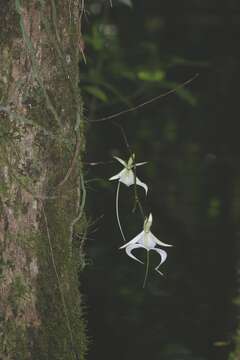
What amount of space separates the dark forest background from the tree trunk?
0.17m

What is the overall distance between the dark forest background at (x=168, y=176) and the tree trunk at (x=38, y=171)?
0.17 meters

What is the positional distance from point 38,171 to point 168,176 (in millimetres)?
6597

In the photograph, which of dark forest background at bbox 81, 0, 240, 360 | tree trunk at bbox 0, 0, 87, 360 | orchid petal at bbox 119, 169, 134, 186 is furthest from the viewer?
dark forest background at bbox 81, 0, 240, 360

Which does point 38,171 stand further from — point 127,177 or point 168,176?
point 168,176

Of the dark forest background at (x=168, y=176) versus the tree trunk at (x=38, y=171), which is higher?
the tree trunk at (x=38, y=171)

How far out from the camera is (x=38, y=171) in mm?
2002

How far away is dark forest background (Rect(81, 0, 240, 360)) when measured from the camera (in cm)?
395

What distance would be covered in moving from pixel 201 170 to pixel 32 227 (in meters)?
6.82

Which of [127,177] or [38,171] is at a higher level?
[38,171]

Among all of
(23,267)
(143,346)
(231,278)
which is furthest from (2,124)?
(231,278)

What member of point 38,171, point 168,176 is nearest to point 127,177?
point 38,171

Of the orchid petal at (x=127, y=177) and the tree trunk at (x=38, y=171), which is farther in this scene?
the orchid petal at (x=127, y=177)

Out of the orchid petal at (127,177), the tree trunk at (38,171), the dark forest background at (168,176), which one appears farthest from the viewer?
the dark forest background at (168,176)

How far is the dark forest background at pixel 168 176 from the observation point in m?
3.95
